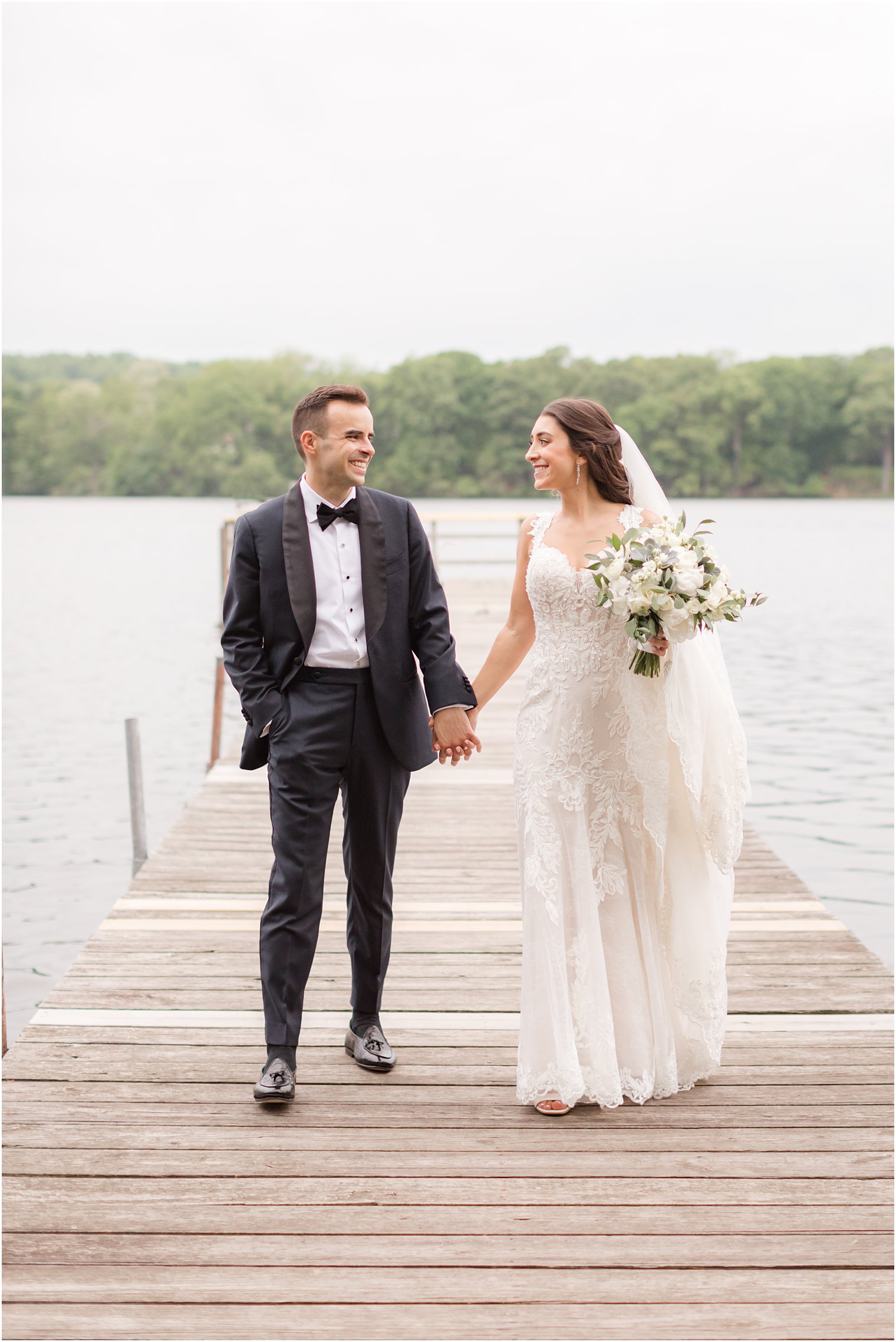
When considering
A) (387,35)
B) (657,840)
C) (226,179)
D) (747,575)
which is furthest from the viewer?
(226,179)

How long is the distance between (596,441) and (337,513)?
0.73m

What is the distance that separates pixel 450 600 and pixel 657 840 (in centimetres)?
1574

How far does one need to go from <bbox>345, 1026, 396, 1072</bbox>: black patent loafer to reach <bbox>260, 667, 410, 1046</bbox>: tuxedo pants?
0.27 meters

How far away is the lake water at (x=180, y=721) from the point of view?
920 centimetres

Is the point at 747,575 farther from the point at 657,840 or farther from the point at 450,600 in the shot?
the point at 657,840

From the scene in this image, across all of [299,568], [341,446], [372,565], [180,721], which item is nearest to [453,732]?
[372,565]

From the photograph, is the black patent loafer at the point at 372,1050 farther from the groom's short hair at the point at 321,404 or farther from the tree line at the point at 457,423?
the tree line at the point at 457,423

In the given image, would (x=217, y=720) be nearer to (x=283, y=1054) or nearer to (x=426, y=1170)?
(x=283, y=1054)

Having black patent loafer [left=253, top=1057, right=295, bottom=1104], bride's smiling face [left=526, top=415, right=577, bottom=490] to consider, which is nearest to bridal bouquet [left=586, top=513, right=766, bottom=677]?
bride's smiling face [left=526, top=415, right=577, bottom=490]

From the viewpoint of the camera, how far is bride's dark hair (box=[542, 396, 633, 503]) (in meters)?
3.30

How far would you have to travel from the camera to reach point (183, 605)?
1228 inches

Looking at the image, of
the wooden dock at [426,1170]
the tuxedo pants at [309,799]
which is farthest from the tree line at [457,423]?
the tuxedo pants at [309,799]

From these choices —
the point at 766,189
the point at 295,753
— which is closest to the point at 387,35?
the point at 766,189

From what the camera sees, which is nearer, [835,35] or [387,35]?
[835,35]
